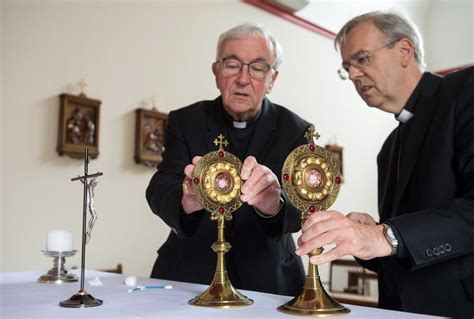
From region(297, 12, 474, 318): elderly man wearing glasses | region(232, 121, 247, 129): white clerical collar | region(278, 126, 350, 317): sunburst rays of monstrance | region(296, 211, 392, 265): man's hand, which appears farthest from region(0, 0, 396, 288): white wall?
region(296, 211, 392, 265): man's hand

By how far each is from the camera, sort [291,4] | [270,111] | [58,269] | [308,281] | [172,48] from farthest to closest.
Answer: [291,4], [172,48], [270,111], [58,269], [308,281]

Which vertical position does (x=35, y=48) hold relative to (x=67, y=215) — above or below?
above

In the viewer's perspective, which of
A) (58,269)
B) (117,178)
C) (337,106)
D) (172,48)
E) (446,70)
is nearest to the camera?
(58,269)

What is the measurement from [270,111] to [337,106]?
725cm

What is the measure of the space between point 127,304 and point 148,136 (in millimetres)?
4846

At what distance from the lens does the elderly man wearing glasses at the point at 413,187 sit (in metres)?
1.77

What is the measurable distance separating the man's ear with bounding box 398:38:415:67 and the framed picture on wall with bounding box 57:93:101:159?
3.99 metres

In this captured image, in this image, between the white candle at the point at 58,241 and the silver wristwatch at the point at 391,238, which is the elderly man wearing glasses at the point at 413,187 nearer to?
the silver wristwatch at the point at 391,238

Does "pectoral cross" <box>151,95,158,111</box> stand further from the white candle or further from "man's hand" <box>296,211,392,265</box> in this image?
"man's hand" <box>296,211,392,265</box>

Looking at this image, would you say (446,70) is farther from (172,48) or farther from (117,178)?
(117,178)

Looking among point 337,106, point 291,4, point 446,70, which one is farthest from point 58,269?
point 446,70

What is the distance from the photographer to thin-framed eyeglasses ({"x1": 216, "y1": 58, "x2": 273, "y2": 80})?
2.85 m

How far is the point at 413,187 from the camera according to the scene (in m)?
2.29

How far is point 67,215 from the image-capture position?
19.4 ft
